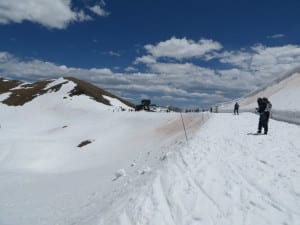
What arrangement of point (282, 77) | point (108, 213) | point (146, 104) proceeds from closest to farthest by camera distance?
1. point (108, 213)
2. point (146, 104)
3. point (282, 77)

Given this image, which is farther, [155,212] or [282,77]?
[282,77]

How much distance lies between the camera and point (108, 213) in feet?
36.1

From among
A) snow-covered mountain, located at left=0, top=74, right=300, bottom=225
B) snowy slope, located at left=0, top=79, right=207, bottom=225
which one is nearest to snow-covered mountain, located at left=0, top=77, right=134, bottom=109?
snowy slope, located at left=0, top=79, right=207, bottom=225

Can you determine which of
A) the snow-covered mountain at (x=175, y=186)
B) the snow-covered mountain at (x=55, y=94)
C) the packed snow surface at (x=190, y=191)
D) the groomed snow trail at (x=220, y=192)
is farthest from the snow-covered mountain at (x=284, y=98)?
the snow-covered mountain at (x=55, y=94)

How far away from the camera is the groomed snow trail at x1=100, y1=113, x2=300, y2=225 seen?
8.75 m

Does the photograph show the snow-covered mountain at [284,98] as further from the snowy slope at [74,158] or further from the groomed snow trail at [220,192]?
the groomed snow trail at [220,192]

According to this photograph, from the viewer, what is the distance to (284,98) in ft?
201

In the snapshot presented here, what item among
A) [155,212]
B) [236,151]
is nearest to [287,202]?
[155,212]

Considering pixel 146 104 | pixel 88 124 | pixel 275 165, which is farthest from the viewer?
pixel 146 104

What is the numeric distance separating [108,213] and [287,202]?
5.36 m

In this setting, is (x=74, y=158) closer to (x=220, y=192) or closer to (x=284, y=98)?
(x=220, y=192)

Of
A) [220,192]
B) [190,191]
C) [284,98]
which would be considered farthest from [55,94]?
[220,192]

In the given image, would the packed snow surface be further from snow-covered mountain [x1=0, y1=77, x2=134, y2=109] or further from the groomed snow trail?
snow-covered mountain [x1=0, y1=77, x2=134, y2=109]

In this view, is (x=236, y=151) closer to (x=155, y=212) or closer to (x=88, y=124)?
(x=155, y=212)
